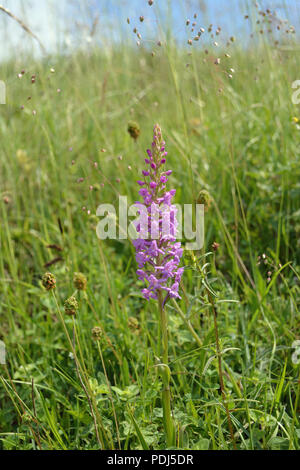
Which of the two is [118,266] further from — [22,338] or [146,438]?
[146,438]

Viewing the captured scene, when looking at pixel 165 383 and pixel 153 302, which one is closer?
pixel 165 383

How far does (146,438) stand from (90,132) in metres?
2.86

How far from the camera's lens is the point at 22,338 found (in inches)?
86.4

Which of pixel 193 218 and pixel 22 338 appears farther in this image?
pixel 193 218

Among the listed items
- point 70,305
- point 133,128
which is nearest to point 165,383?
point 70,305

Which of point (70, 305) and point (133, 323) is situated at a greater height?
point (70, 305)

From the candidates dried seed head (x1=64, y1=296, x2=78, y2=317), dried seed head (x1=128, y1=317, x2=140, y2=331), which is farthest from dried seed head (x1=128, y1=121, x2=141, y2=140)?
dried seed head (x1=64, y1=296, x2=78, y2=317)

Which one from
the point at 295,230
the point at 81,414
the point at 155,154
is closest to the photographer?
the point at 155,154

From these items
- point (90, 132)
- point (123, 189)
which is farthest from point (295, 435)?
point (90, 132)

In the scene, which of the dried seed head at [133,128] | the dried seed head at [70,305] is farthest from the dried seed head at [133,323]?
the dried seed head at [133,128]

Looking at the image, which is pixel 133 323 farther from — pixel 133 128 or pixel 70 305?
pixel 133 128

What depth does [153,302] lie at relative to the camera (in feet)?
5.95

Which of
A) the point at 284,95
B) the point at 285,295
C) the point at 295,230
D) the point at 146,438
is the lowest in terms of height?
the point at 146,438

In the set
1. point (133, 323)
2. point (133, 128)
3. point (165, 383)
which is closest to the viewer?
point (165, 383)
